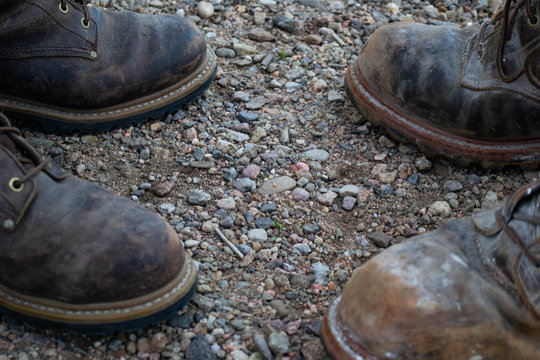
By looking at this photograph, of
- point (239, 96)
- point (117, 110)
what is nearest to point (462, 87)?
point (239, 96)

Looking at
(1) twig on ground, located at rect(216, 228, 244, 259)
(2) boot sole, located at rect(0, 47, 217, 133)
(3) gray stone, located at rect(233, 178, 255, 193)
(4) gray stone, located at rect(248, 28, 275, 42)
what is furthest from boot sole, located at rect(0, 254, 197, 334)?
(4) gray stone, located at rect(248, 28, 275, 42)

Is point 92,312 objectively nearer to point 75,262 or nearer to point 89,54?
point 75,262

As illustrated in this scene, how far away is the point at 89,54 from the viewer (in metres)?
2.33

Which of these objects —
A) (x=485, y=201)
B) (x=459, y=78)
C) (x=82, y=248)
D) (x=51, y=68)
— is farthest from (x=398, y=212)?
(x=51, y=68)

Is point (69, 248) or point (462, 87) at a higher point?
point (462, 87)

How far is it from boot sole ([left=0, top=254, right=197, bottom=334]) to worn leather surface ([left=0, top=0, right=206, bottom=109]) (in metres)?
0.91

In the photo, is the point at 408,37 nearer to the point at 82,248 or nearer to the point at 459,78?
the point at 459,78

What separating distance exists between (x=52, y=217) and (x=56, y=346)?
35cm

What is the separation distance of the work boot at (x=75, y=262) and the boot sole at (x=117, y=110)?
2.29 ft

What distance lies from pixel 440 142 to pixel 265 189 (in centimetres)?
71

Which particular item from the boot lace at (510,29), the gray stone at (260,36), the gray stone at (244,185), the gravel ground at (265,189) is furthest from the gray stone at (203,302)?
the gray stone at (260,36)

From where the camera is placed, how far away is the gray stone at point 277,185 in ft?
7.43

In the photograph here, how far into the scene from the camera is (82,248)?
1606mm

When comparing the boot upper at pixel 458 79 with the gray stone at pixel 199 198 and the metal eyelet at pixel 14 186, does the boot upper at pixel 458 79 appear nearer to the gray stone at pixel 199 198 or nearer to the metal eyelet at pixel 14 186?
the gray stone at pixel 199 198
